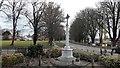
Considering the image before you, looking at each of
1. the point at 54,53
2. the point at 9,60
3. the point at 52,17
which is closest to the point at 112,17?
the point at 52,17

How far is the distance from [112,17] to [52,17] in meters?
13.5

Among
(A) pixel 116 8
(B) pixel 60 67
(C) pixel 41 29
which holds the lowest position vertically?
(B) pixel 60 67

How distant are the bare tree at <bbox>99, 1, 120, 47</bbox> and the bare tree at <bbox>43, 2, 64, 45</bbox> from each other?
33.4ft

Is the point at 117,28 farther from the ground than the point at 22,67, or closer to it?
farther from the ground

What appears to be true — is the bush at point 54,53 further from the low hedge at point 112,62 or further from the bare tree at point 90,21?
the bare tree at point 90,21

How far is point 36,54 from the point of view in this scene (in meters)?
25.8

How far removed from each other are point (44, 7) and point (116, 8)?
16.1 meters

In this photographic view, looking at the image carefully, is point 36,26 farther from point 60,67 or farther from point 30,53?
point 60,67

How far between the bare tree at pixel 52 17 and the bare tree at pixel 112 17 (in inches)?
401

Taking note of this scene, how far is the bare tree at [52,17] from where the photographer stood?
163 ft

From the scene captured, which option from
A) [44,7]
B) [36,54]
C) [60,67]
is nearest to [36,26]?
[44,7]

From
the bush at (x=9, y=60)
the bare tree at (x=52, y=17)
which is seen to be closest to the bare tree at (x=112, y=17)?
the bare tree at (x=52, y=17)

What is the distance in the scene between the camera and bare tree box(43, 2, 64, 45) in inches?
1950

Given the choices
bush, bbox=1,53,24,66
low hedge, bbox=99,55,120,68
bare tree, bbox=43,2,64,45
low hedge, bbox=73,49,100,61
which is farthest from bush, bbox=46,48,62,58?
bare tree, bbox=43,2,64,45
